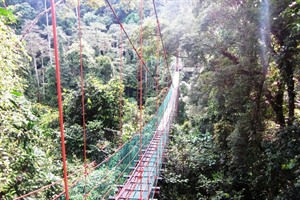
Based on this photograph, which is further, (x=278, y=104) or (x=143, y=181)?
(x=278, y=104)

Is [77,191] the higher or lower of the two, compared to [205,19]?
lower

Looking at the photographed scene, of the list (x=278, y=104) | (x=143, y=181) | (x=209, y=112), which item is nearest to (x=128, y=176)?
(x=143, y=181)

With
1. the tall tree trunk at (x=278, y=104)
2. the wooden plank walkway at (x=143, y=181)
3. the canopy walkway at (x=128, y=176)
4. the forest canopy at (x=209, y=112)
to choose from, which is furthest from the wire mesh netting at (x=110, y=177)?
the tall tree trunk at (x=278, y=104)

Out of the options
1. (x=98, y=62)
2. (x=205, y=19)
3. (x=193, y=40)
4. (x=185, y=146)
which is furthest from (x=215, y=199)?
(x=98, y=62)

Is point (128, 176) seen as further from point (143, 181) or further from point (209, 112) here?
point (209, 112)

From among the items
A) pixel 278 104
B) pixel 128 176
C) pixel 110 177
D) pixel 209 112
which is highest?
pixel 278 104

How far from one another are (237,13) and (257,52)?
18.2 inches

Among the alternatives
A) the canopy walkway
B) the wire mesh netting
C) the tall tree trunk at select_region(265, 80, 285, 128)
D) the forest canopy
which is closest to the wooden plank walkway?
the canopy walkway

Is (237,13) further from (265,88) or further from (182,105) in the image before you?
(182,105)

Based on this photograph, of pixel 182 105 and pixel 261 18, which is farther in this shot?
pixel 182 105

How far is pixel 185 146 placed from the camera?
4699mm

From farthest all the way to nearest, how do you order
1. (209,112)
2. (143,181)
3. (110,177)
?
(209,112) < (110,177) < (143,181)

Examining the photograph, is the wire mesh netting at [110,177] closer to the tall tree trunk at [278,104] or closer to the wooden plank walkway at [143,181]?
the wooden plank walkway at [143,181]

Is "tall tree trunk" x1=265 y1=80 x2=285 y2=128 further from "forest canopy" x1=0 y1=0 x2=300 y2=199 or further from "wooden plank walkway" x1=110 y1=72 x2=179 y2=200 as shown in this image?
"wooden plank walkway" x1=110 y1=72 x2=179 y2=200
